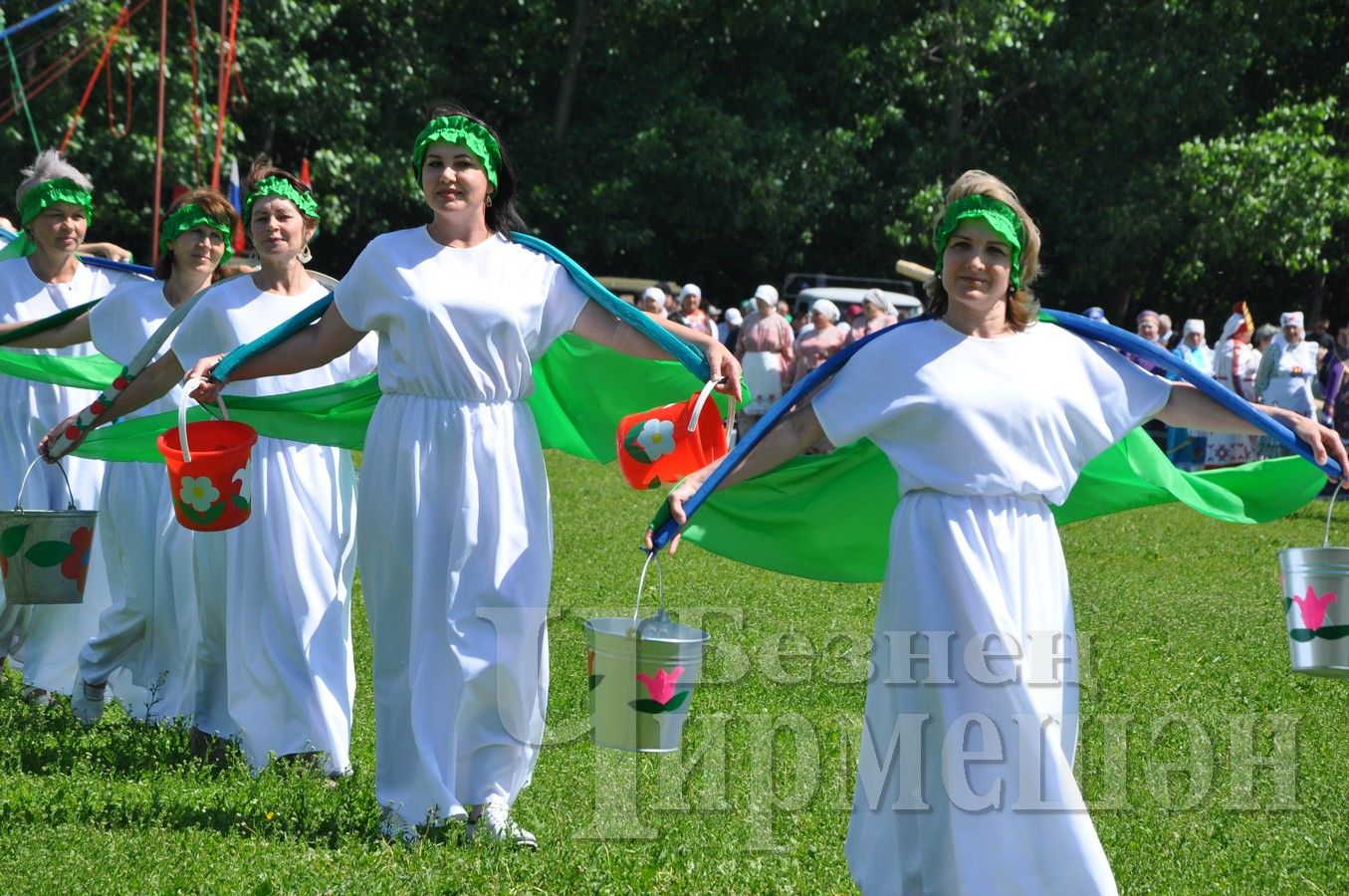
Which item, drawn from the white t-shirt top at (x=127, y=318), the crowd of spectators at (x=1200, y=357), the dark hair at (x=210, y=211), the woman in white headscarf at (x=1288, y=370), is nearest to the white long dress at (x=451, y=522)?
the dark hair at (x=210, y=211)

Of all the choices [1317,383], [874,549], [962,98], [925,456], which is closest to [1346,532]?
[1317,383]

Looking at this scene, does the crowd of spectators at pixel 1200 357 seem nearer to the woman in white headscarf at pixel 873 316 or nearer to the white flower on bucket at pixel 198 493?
the woman in white headscarf at pixel 873 316

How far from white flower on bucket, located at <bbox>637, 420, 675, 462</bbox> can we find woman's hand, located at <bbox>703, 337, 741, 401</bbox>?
0.21 metres

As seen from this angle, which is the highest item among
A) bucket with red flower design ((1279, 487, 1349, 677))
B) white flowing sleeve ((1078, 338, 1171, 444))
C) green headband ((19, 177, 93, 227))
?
green headband ((19, 177, 93, 227))

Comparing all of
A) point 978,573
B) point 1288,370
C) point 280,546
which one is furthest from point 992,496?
point 1288,370

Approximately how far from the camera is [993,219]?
187 inches

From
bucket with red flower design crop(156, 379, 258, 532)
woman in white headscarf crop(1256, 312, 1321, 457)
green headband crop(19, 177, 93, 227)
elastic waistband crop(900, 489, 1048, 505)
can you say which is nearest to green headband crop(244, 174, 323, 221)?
bucket with red flower design crop(156, 379, 258, 532)

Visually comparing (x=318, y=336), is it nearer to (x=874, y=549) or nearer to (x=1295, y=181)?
(x=874, y=549)

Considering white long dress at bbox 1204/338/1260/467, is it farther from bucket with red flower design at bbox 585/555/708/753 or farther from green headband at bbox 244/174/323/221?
bucket with red flower design at bbox 585/555/708/753

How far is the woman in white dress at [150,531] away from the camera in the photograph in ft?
24.3

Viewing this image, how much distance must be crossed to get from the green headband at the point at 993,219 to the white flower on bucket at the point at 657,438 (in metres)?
1.03

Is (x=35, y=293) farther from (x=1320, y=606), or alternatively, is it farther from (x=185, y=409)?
(x=1320, y=606)

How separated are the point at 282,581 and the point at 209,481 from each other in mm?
1045

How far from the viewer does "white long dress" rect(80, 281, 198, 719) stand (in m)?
7.43
